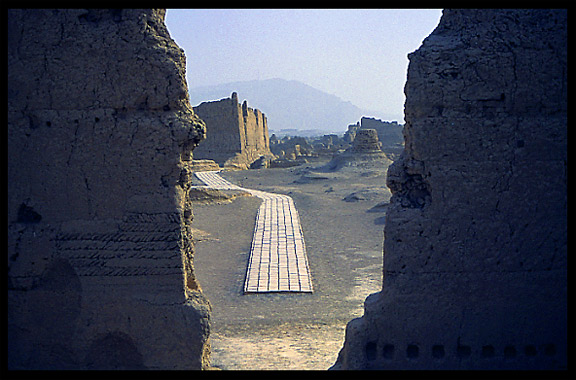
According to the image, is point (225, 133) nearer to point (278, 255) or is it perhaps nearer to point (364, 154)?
point (364, 154)

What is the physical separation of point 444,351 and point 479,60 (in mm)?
2601

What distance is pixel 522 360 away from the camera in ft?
14.6

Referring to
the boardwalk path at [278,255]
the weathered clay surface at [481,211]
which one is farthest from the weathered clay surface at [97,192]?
the boardwalk path at [278,255]

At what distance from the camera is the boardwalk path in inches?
343

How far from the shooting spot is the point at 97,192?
4.48 m

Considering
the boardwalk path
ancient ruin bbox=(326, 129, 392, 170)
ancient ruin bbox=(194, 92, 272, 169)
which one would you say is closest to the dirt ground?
the boardwalk path

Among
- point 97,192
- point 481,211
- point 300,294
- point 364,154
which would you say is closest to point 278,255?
point 300,294

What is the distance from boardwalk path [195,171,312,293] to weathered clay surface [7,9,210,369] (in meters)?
3.98

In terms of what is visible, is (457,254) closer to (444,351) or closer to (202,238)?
(444,351)

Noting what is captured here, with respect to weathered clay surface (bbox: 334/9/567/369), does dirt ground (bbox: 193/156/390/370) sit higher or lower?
lower

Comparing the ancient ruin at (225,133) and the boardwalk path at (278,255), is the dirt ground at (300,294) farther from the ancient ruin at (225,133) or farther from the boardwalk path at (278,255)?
the ancient ruin at (225,133)

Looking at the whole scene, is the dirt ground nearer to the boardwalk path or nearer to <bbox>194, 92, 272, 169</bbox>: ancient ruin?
the boardwalk path

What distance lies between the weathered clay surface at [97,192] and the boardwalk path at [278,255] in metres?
3.98

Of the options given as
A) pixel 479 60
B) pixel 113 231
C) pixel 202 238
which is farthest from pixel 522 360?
pixel 202 238
